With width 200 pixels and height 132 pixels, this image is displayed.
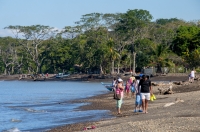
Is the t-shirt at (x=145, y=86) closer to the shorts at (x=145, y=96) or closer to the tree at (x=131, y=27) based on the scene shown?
the shorts at (x=145, y=96)

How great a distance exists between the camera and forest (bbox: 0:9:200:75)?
211ft

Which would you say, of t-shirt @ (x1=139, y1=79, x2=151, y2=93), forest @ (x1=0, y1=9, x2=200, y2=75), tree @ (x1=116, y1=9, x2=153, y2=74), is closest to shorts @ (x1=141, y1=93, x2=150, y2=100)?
t-shirt @ (x1=139, y1=79, x2=151, y2=93)

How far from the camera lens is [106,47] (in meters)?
75.7

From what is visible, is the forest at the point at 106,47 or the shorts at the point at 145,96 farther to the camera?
the forest at the point at 106,47

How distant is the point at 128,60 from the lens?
7638 cm

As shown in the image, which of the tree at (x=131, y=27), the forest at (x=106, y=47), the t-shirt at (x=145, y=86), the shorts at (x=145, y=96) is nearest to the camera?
the t-shirt at (x=145, y=86)

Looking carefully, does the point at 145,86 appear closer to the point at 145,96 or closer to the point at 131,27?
the point at 145,96

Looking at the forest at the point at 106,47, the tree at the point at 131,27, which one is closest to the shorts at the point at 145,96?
the forest at the point at 106,47

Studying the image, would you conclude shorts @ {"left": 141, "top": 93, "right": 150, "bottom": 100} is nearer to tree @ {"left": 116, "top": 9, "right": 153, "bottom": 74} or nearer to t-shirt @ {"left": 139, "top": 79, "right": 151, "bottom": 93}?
t-shirt @ {"left": 139, "top": 79, "right": 151, "bottom": 93}

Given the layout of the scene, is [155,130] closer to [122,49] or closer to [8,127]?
[8,127]

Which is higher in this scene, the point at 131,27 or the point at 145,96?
the point at 131,27

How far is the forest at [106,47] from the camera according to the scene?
64.4 meters

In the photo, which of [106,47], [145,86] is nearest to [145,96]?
[145,86]

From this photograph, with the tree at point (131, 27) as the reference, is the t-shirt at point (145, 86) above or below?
below
